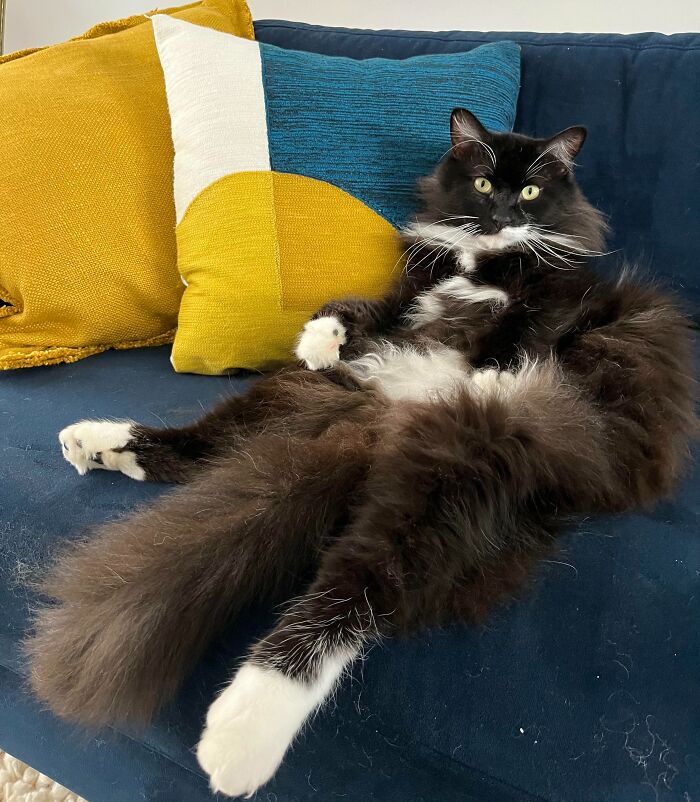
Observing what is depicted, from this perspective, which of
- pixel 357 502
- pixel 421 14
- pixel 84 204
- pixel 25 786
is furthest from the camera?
pixel 421 14

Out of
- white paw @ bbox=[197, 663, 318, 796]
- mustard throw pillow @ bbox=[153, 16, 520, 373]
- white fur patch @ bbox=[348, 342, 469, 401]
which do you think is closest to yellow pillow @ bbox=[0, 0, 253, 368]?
mustard throw pillow @ bbox=[153, 16, 520, 373]

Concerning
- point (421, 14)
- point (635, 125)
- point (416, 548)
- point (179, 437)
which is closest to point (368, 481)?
point (416, 548)

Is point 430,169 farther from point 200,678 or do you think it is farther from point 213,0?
point 200,678

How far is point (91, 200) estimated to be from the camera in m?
1.67

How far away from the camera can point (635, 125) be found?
6.33 ft

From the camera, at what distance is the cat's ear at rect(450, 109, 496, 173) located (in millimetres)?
1615

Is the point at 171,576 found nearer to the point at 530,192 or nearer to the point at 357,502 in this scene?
the point at 357,502

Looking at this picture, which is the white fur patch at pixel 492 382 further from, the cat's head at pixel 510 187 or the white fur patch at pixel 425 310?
the cat's head at pixel 510 187

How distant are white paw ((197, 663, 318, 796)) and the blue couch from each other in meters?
0.07

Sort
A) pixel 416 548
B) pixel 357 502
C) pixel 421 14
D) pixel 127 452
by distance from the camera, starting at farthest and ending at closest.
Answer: pixel 421 14
pixel 127 452
pixel 357 502
pixel 416 548

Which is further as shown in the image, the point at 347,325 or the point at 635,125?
the point at 635,125

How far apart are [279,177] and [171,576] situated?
1.09 meters

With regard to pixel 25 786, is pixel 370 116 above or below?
above

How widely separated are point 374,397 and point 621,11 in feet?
6.41
